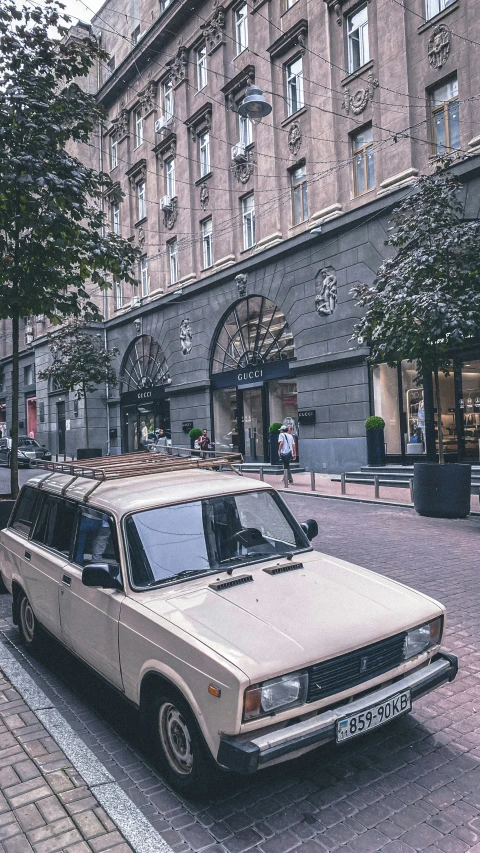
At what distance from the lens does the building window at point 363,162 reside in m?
18.5

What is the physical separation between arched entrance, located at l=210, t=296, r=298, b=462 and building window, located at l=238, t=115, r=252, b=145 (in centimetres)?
624

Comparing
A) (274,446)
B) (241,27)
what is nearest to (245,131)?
(241,27)

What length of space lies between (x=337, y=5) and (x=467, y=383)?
13.1 metres

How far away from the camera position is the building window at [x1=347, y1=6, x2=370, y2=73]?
18.6 metres

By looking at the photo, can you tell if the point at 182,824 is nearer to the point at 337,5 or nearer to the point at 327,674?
the point at 327,674

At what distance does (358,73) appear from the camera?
18578mm

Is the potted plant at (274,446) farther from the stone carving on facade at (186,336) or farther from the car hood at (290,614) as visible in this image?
the car hood at (290,614)

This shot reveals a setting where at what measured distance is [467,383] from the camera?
16750 millimetres

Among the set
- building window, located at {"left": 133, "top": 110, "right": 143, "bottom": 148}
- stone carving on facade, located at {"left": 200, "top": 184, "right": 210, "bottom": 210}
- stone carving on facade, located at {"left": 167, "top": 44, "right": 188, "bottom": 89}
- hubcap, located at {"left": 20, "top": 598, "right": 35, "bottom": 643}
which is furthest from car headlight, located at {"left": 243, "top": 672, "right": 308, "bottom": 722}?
building window, located at {"left": 133, "top": 110, "right": 143, "bottom": 148}

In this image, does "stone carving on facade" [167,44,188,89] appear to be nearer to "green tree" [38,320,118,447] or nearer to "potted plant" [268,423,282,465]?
"green tree" [38,320,118,447]

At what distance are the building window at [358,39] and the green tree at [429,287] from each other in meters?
9.57

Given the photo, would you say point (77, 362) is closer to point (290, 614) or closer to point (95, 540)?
point (95, 540)

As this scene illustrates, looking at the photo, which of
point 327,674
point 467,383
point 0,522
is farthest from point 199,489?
point 467,383

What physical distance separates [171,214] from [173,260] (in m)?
2.14
